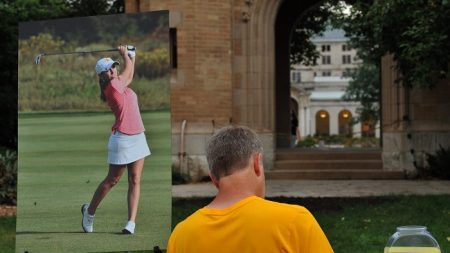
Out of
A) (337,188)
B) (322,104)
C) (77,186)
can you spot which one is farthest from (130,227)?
(322,104)

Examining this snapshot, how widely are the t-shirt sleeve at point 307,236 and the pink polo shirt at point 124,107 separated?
12.7 ft

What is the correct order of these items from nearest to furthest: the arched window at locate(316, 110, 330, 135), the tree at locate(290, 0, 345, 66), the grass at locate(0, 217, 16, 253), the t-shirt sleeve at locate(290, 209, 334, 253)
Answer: the t-shirt sleeve at locate(290, 209, 334, 253)
the grass at locate(0, 217, 16, 253)
the tree at locate(290, 0, 345, 66)
the arched window at locate(316, 110, 330, 135)

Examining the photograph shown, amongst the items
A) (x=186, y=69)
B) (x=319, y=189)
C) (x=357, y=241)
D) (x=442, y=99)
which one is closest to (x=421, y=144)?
(x=442, y=99)

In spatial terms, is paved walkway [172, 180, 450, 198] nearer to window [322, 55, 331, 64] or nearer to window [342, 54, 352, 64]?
window [322, 55, 331, 64]

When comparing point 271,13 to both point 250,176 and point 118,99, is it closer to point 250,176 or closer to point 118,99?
point 118,99

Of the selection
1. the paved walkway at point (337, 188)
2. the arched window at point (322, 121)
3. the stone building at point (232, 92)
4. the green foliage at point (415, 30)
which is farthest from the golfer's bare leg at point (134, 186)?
the arched window at point (322, 121)

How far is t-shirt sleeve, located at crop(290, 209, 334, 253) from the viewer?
2.80 meters

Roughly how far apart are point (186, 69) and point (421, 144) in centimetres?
641

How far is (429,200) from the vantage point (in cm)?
1359

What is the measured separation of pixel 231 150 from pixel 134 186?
12.3ft

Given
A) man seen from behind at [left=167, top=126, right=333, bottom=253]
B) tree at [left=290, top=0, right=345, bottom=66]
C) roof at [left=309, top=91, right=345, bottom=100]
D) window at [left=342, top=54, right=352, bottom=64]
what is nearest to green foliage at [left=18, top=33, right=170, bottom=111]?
man seen from behind at [left=167, top=126, right=333, bottom=253]

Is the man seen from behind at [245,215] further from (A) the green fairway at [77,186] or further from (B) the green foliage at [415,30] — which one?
(B) the green foliage at [415,30]

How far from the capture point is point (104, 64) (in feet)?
21.8

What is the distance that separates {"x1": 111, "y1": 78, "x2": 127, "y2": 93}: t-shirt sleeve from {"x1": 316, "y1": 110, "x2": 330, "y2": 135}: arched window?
115347 millimetres
